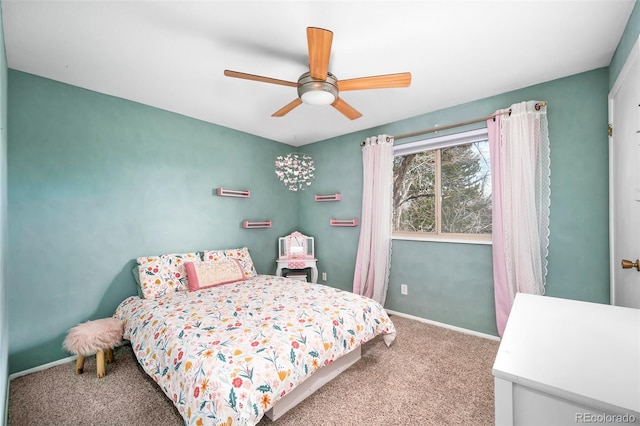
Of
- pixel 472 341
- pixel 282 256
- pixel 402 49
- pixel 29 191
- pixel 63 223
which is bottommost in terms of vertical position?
pixel 472 341

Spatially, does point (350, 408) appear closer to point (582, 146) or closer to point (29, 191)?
point (582, 146)

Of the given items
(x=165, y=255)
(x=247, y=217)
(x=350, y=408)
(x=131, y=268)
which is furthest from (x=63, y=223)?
(x=350, y=408)

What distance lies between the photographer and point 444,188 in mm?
3213

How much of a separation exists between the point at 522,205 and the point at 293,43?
2.40 meters

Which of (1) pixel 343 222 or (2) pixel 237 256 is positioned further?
(1) pixel 343 222

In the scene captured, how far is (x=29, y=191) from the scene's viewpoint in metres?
2.24

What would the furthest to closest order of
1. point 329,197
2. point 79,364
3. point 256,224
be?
point 329,197 < point 256,224 < point 79,364

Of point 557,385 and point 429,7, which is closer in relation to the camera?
point 557,385

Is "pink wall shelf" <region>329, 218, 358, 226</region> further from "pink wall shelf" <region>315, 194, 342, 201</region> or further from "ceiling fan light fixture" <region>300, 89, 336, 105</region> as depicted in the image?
"ceiling fan light fixture" <region>300, 89, 336, 105</region>

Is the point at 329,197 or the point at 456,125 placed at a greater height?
the point at 456,125

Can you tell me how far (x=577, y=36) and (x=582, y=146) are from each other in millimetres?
934

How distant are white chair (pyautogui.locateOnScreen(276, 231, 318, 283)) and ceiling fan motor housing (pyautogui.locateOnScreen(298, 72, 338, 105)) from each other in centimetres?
248

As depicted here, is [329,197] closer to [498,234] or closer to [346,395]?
[498,234]

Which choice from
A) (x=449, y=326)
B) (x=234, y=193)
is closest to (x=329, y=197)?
(x=234, y=193)
